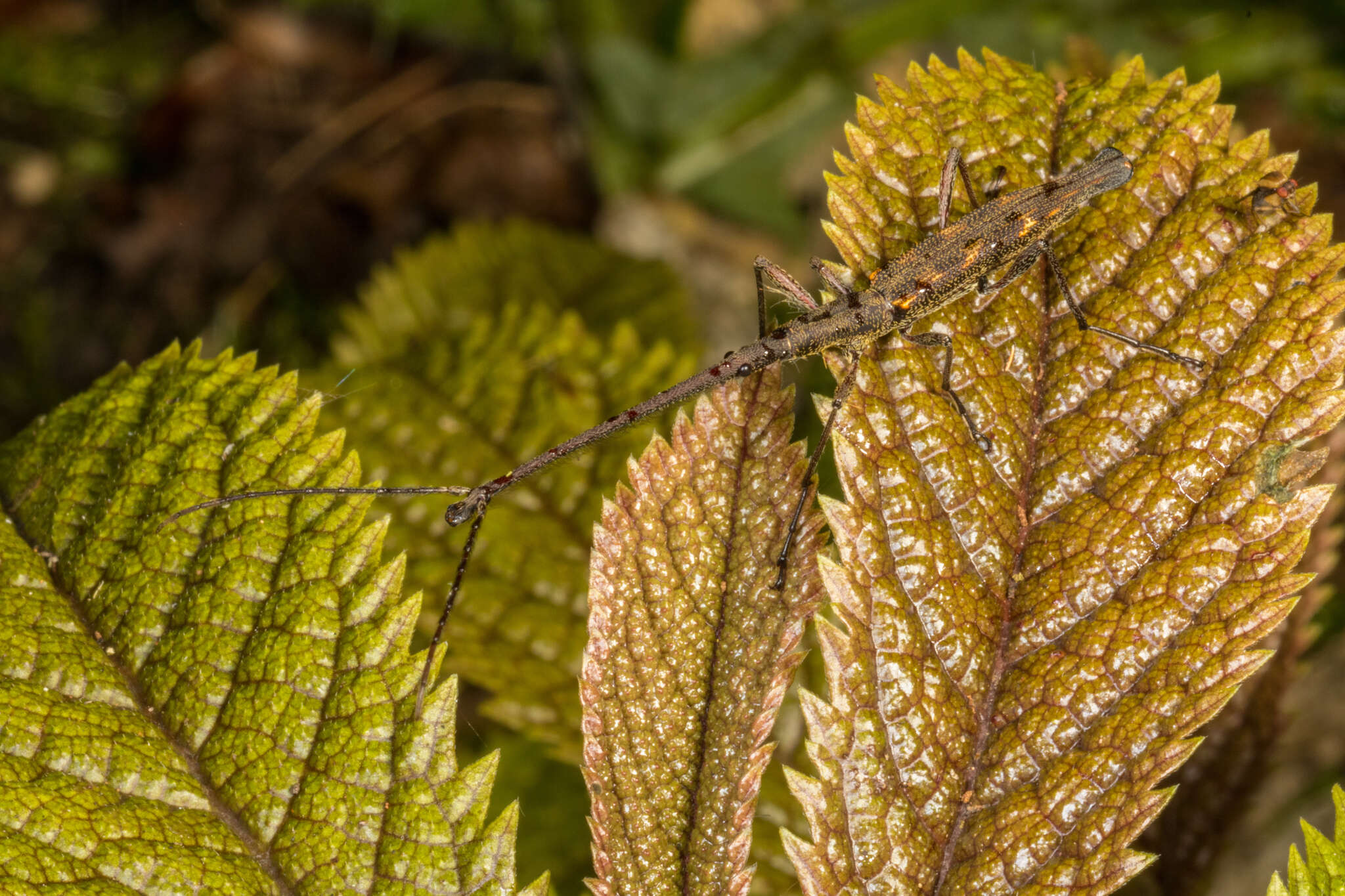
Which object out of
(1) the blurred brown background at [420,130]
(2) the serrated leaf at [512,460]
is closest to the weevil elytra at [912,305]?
(2) the serrated leaf at [512,460]

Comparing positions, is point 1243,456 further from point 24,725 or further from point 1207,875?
point 24,725

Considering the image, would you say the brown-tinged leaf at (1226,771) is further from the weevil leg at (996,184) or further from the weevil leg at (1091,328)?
the weevil leg at (996,184)

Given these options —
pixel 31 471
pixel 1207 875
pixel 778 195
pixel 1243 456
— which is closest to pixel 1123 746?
pixel 1243 456

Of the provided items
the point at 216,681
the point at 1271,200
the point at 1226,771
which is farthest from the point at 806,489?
the point at 1226,771

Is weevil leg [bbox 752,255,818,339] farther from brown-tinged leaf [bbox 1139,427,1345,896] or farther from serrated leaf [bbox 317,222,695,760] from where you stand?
brown-tinged leaf [bbox 1139,427,1345,896]

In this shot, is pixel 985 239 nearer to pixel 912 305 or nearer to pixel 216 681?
pixel 912 305

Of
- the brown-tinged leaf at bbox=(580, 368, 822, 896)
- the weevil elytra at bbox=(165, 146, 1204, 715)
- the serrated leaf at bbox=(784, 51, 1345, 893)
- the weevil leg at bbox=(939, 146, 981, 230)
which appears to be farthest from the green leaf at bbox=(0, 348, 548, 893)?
the weevil leg at bbox=(939, 146, 981, 230)

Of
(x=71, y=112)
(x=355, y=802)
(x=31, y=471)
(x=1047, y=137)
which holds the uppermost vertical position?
(x=71, y=112)
